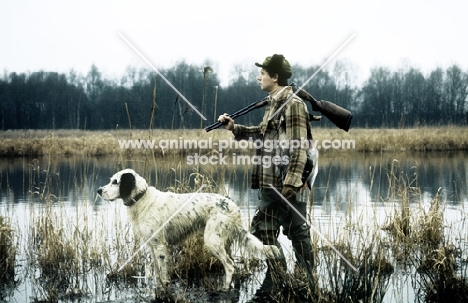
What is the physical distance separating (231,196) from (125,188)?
210 inches

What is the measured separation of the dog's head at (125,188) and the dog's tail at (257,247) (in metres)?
1.03

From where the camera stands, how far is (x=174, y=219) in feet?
14.2

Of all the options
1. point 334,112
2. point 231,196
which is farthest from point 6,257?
point 231,196

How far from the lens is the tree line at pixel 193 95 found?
43.1m

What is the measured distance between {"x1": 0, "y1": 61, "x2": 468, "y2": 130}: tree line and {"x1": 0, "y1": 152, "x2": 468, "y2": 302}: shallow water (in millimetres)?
24879

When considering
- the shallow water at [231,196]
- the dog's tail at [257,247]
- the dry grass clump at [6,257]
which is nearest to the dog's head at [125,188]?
the shallow water at [231,196]

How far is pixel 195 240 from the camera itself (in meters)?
5.01

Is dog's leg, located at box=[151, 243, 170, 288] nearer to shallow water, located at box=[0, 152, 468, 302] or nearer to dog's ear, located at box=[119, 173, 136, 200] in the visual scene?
shallow water, located at box=[0, 152, 468, 302]

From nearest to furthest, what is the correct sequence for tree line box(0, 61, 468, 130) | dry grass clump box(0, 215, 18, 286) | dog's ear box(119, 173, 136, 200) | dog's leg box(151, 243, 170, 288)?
dog's ear box(119, 173, 136, 200) → dog's leg box(151, 243, 170, 288) → dry grass clump box(0, 215, 18, 286) → tree line box(0, 61, 468, 130)

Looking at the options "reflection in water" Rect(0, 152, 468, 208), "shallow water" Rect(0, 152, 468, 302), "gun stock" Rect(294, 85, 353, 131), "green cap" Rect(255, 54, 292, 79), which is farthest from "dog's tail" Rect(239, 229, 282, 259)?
"reflection in water" Rect(0, 152, 468, 208)

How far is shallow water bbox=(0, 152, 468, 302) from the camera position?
14.9 ft

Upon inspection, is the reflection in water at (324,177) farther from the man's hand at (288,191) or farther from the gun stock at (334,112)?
the man's hand at (288,191)

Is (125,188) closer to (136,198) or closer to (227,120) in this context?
(136,198)

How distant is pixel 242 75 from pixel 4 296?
4429 centimetres
